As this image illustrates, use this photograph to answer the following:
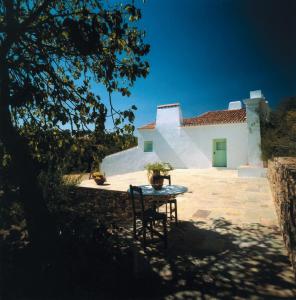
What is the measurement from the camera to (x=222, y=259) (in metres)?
3.74

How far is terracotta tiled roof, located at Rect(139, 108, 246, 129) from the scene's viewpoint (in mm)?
16922

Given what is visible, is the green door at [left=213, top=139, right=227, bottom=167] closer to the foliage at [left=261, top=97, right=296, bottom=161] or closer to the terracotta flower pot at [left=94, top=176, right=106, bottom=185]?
the foliage at [left=261, top=97, right=296, bottom=161]

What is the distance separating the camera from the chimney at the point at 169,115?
63.0ft

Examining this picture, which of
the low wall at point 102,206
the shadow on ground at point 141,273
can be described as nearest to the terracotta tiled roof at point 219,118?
the low wall at point 102,206

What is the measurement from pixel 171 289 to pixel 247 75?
38.7 feet

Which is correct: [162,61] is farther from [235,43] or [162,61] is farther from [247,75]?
A: [247,75]

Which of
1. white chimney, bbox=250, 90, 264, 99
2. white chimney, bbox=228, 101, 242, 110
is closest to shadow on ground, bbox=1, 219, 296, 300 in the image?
white chimney, bbox=250, 90, 264, 99

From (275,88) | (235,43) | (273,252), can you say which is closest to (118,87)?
(273,252)

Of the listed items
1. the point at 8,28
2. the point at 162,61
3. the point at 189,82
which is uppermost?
the point at 189,82

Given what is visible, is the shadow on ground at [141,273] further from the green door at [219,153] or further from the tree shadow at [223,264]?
the green door at [219,153]

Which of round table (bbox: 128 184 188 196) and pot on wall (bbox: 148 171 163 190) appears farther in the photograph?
pot on wall (bbox: 148 171 163 190)

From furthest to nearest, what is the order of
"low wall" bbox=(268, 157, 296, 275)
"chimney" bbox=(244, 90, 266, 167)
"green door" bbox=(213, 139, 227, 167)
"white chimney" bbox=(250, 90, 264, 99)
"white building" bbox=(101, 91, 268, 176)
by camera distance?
1. "green door" bbox=(213, 139, 227, 167)
2. "white chimney" bbox=(250, 90, 264, 99)
3. "white building" bbox=(101, 91, 268, 176)
4. "chimney" bbox=(244, 90, 266, 167)
5. "low wall" bbox=(268, 157, 296, 275)

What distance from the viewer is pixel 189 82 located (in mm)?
12320

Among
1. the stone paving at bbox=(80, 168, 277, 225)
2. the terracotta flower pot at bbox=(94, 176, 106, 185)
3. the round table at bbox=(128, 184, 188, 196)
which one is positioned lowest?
the stone paving at bbox=(80, 168, 277, 225)
